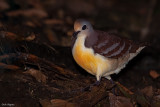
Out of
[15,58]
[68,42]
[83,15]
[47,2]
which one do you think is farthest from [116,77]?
[47,2]

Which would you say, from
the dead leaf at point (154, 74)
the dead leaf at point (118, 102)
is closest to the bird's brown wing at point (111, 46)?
the dead leaf at point (118, 102)

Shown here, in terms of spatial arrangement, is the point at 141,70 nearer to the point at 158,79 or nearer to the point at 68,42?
the point at 158,79

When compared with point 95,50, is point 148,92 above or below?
below

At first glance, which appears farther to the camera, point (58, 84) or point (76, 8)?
point (76, 8)

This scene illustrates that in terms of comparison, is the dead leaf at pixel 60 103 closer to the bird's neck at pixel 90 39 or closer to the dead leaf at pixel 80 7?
the bird's neck at pixel 90 39

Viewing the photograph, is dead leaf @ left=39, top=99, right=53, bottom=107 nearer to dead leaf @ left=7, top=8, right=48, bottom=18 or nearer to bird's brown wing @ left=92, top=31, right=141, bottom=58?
bird's brown wing @ left=92, top=31, right=141, bottom=58

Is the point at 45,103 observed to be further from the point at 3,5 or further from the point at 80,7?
the point at 80,7

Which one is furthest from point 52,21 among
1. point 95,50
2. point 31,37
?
point 95,50
